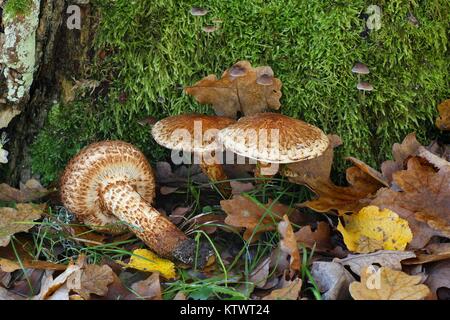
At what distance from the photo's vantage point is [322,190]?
3801 millimetres

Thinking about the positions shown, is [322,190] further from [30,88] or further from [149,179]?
[30,88]

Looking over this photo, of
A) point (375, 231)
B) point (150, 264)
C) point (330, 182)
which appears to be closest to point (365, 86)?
point (330, 182)

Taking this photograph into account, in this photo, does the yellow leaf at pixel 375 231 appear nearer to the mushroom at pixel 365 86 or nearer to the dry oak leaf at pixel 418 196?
the dry oak leaf at pixel 418 196

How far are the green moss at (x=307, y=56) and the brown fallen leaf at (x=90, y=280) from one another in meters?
1.34

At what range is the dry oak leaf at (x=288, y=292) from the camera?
9.86ft

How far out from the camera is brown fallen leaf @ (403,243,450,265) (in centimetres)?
315

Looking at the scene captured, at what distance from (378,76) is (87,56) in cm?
213

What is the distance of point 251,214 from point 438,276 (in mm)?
1196

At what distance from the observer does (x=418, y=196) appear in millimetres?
3500

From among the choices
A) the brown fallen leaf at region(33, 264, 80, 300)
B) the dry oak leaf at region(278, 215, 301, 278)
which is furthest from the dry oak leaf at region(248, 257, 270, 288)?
the brown fallen leaf at region(33, 264, 80, 300)

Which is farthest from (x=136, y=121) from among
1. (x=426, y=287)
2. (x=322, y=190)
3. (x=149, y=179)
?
(x=426, y=287)

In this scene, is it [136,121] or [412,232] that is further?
[136,121]

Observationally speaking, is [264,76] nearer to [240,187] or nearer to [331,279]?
[240,187]

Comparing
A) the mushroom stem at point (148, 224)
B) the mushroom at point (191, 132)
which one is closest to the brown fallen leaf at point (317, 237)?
the mushroom stem at point (148, 224)
